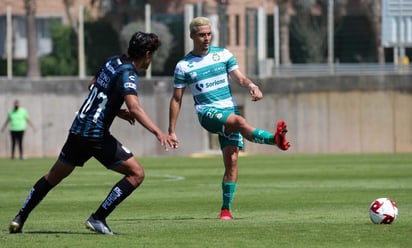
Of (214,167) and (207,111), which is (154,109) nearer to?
(214,167)

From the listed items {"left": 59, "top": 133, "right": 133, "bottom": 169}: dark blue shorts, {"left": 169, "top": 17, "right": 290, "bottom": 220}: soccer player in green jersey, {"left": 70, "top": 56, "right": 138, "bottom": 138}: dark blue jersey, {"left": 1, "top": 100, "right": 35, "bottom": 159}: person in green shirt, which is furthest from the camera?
{"left": 1, "top": 100, "right": 35, "bottom": 159}: person in green shirt

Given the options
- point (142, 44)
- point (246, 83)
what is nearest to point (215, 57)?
point (246, 83)

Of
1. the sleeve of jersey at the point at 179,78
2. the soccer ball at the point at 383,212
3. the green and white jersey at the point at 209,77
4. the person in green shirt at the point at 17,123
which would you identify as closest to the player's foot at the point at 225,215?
the green and white jersey at the point at 209,77

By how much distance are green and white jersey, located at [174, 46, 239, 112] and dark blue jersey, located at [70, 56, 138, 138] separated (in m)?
2.24

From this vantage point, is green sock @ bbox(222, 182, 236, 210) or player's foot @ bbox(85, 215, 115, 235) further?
green sock @ bbox(222, 182, 236, 210)

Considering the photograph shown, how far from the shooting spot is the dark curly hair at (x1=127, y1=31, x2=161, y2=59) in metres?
11.8

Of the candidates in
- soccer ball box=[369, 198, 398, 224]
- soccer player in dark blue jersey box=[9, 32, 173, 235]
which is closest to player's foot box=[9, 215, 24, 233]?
soccer player in dark blue jersey box=[9, 32, 173, 235]

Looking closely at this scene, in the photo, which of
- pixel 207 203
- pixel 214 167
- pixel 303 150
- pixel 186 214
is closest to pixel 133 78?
pixel 186 214

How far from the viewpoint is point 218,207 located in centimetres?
1625

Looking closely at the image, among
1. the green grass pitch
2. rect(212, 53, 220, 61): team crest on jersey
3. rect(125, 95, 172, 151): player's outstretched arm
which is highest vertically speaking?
rect(212, 53, 220, 61): team crest on jersey

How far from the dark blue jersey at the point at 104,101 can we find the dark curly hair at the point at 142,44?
0.43 ft

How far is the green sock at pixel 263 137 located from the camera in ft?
41.8

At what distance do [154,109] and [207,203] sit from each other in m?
26.5

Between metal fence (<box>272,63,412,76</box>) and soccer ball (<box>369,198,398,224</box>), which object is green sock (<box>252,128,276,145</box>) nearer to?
soccer ball (<box>369,198,398,224</box>)
